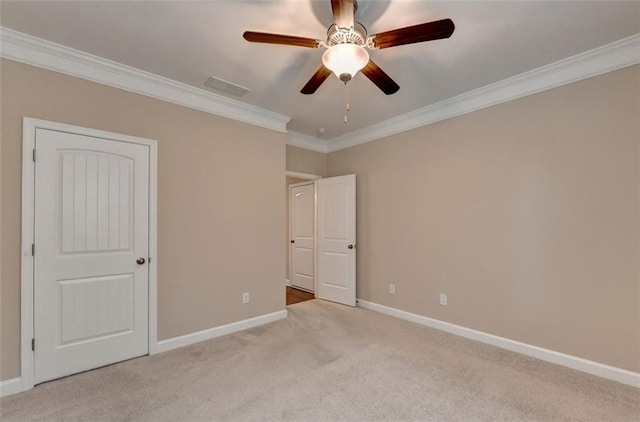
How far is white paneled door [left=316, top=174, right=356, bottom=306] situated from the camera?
14.3 ft

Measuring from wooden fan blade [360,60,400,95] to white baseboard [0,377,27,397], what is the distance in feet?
11.2

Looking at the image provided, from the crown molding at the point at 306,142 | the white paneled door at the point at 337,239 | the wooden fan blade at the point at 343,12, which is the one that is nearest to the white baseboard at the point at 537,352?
the white paneled door at the point at 337,239

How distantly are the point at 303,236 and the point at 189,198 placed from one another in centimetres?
272

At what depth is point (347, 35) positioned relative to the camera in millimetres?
1772

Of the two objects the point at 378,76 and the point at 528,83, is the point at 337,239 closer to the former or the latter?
the point at 378,76

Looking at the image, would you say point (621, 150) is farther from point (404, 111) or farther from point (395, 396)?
point (395, 396)

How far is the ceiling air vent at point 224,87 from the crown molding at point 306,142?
1.36 meters

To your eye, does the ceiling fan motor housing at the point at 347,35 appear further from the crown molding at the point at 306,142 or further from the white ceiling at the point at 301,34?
the crown molding at the point at 306,142

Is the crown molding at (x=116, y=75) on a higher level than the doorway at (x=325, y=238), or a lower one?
higher

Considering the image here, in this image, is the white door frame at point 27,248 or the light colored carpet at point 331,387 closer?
the light colored carpet at point 331,387

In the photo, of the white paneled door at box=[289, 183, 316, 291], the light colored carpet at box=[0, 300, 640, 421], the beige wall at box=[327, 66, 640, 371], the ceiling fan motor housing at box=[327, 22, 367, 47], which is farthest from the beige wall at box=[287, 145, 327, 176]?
the ceiling fan motor housing at box=[327, 22, 367, 47]

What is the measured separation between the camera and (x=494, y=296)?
3.02m

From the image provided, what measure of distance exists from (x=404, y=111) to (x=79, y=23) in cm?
320

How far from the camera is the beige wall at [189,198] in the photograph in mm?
2188
